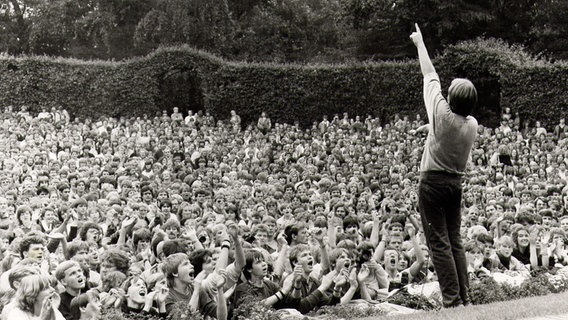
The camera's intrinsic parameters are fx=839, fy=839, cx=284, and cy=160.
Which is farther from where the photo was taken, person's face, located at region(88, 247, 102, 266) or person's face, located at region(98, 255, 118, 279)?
person's face, located at region(88, 247, 102, 266)

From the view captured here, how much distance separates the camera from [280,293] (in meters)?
8.77

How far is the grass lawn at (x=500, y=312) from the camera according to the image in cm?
702

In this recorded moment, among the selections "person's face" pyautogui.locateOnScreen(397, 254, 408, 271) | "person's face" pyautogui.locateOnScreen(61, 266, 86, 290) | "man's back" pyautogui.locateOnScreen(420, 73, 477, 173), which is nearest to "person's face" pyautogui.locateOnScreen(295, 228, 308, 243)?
"person's face" pyautogui.locateOnScreen(397, 254, 408, 271)

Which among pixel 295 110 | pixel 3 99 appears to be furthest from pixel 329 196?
pixel 3 99

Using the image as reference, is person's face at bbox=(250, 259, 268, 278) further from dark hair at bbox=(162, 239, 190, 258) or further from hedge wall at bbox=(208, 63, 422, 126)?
hedge wall at bbox=(208, 63, 422, 126)

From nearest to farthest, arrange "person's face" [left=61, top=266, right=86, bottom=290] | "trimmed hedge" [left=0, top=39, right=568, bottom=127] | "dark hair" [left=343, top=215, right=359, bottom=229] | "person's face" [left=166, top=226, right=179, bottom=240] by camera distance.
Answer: "person's face" [left=61, top=266, right=86, bottom=290], "person's face" [left=166, top=226, right=179, bottom=240], "dark hair" [left=343, top=215, right=359, bottom=229], "trimmed hedge" [left=0, top=39, right=568, bottom=127]

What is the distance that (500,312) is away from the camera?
721 centimetres

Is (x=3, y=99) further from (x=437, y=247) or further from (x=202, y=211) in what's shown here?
(x=437, y=247)

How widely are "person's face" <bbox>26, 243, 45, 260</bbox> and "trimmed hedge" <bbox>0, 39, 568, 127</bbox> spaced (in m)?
25.8

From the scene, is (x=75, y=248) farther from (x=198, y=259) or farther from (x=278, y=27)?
(x=278, y=27)

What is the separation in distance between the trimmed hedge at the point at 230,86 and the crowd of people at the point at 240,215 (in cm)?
451

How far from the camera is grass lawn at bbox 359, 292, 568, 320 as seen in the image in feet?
23.0

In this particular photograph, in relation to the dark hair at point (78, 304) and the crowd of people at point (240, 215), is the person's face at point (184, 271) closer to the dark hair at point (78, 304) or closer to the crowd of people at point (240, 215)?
the crowd of people at point (240, 215)

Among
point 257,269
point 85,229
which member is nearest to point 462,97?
point 257,269
